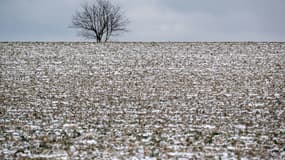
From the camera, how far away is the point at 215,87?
15969 millimetres

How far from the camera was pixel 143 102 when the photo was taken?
13.7m

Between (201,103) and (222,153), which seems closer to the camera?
(222,153)

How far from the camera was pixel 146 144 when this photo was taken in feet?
30.7

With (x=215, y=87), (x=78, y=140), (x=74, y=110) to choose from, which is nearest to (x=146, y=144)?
(x=78, y=140)

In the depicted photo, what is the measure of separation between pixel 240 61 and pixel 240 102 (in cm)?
794

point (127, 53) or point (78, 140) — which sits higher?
point (127, 53)

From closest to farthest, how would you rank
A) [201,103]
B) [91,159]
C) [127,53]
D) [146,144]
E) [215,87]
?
[91,159], [146,144], [201,103], [215,87], [127,53]

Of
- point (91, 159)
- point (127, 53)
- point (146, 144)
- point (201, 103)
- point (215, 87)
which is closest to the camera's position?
point (91, 159)

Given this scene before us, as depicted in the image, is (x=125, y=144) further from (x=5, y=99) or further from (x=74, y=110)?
(x=5, y=99)

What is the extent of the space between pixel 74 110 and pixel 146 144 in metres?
4.39

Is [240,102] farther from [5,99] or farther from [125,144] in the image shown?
[5,99]

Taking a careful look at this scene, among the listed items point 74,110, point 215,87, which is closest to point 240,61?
point 215,87

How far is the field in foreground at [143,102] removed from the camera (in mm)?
9211

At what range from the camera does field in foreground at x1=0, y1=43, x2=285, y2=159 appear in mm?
9211
